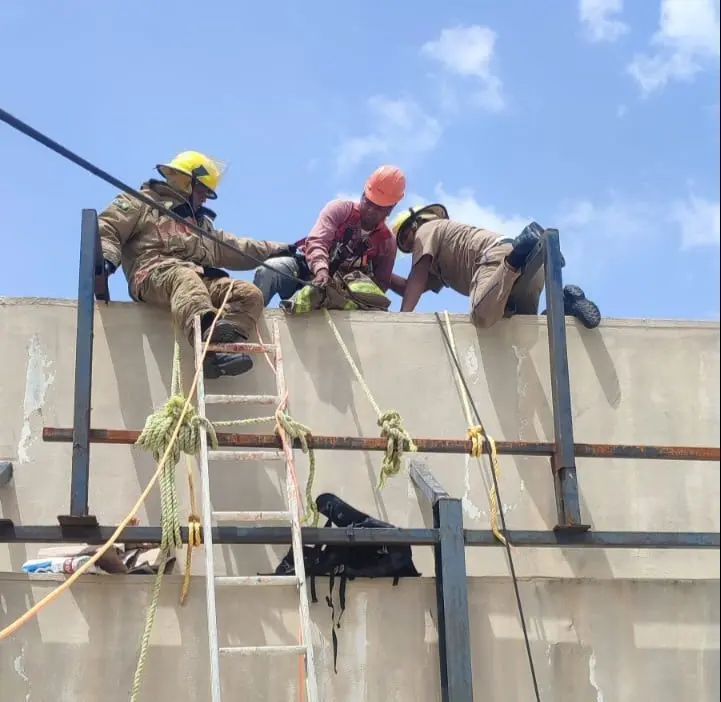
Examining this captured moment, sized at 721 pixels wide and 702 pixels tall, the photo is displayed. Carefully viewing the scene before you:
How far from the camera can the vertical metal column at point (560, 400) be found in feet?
16.6

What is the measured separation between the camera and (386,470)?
4.94 m

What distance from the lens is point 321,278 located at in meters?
6.24

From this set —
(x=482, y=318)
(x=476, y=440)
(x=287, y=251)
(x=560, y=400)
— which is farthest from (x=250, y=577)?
(x=287, y=251)

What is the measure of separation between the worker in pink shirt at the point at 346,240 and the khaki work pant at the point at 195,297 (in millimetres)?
635

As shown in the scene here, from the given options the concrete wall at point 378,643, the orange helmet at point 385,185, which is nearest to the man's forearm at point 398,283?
the orange helmet at point 385,185

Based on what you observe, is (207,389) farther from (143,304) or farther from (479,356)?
(479,356)

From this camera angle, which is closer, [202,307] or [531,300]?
[202,307]

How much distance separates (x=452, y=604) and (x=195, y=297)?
252cm

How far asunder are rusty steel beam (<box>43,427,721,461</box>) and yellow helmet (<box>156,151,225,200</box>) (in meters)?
2.47

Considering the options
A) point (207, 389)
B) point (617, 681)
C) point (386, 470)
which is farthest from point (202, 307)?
point (617, 681)

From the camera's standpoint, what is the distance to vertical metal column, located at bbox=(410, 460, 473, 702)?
4379 millimetres

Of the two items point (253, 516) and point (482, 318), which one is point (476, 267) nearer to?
point (482, 318)

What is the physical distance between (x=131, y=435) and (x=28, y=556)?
133 cm

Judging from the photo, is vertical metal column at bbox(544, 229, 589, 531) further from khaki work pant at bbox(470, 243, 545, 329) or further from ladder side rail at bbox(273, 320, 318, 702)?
ladder side rail at bbox(273, 320, 318, 702)
